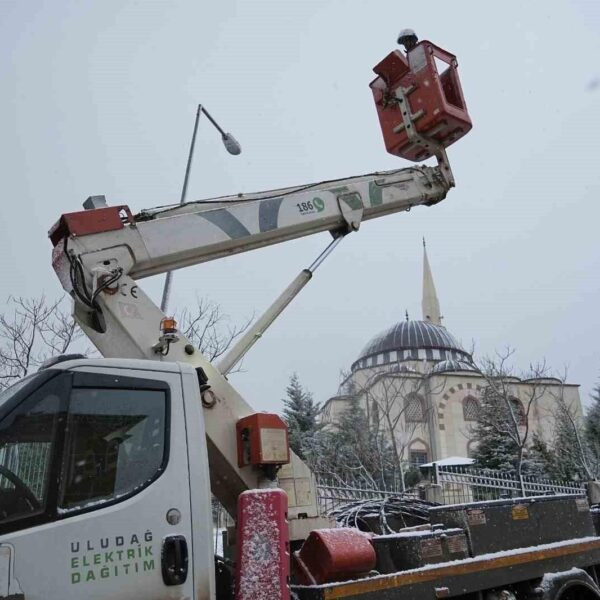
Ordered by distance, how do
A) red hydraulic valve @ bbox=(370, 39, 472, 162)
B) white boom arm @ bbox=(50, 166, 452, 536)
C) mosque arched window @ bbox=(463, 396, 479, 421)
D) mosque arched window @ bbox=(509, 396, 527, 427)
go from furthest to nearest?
mosque arched window @ bbox=(463, 396, 479, 421) → mosque arched window @ bbox=(509, 396, 527, 427) → red hydraulic valve @ bbox=(370, 39, 472, 162) → white boom arm @ bbox=(50, 166, 452, 536)

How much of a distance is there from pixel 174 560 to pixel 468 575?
2.36m

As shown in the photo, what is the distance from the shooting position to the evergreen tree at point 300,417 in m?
29.4

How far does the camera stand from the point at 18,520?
3109 mm

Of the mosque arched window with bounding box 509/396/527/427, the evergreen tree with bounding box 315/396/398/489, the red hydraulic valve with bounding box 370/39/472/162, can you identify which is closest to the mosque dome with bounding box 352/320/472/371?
the mosque arched window with bounding box 509/396/527/427

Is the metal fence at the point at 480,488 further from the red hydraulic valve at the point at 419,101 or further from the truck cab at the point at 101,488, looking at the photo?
the truck cab at the point at 101,488

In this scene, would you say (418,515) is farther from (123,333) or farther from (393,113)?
(393,113)

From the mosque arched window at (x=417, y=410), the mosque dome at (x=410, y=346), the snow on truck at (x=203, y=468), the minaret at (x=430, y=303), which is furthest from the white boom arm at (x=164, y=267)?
the minaret at (x=430, y=303)

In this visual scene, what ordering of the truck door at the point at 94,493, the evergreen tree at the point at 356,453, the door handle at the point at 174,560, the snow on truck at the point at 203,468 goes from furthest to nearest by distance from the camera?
the evergreen tree at the point at 356,453 < the door handle at the point at 174,560 < the snow on truck at the point at 203,468 < the truck door at the point at 94,493

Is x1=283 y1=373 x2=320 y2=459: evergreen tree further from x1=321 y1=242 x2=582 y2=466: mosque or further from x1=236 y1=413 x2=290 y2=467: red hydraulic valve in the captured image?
x1=236 y1=413 x2=290 y2=467: red hydraulic valve

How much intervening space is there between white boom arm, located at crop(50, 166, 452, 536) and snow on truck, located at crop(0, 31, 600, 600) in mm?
12

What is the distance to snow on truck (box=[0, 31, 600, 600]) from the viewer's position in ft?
10.8

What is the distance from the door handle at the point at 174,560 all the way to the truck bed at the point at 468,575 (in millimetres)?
932

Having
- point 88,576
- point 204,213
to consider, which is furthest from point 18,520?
point 204,213

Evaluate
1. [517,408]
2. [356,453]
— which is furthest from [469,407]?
[356,453]
